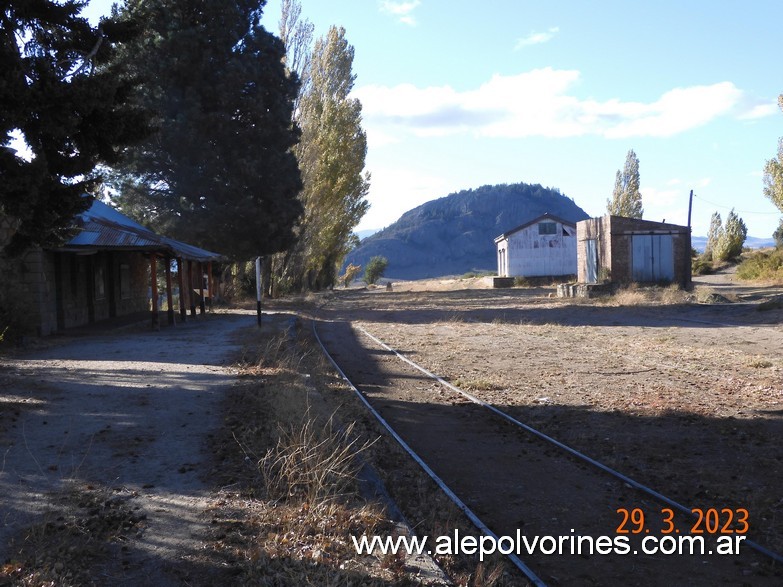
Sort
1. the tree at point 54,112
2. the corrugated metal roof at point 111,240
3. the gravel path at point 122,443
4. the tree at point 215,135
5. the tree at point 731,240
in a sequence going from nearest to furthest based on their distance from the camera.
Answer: the gravel path at point 122,443, the tree at point 54,112, the corrugated metal roof at point 111,240, the tree at point 215,135, the tree at point 731,240

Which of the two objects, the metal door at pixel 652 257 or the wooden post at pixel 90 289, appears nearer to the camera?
the wooden post at pixel 90 289

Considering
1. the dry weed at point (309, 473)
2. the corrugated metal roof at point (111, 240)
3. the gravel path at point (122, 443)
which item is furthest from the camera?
the corrugated metal roof at point (111, 240)

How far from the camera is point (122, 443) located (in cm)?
712

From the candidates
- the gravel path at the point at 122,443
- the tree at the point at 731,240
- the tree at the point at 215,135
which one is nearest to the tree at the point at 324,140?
the tree at the point at 215,135

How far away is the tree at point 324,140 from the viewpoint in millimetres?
38875

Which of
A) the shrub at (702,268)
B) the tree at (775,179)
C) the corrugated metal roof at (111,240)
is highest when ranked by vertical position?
the tree at (775,179)

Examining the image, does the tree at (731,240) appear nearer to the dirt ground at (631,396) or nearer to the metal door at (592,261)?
the metal door at (592,261)

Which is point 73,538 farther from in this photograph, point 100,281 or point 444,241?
point 444,241

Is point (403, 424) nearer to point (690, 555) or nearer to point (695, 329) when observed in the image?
point (690, 555)

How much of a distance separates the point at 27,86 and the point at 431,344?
11.6m

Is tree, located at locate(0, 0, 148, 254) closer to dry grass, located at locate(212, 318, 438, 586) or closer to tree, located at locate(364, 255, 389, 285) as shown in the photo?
dry grass, located at locate(212, 318, 438, 586)

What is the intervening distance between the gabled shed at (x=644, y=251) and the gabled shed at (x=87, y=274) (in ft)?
63.1

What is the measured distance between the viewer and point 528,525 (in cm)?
554

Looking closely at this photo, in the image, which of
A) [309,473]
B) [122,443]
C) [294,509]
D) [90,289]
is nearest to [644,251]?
[90,289]
